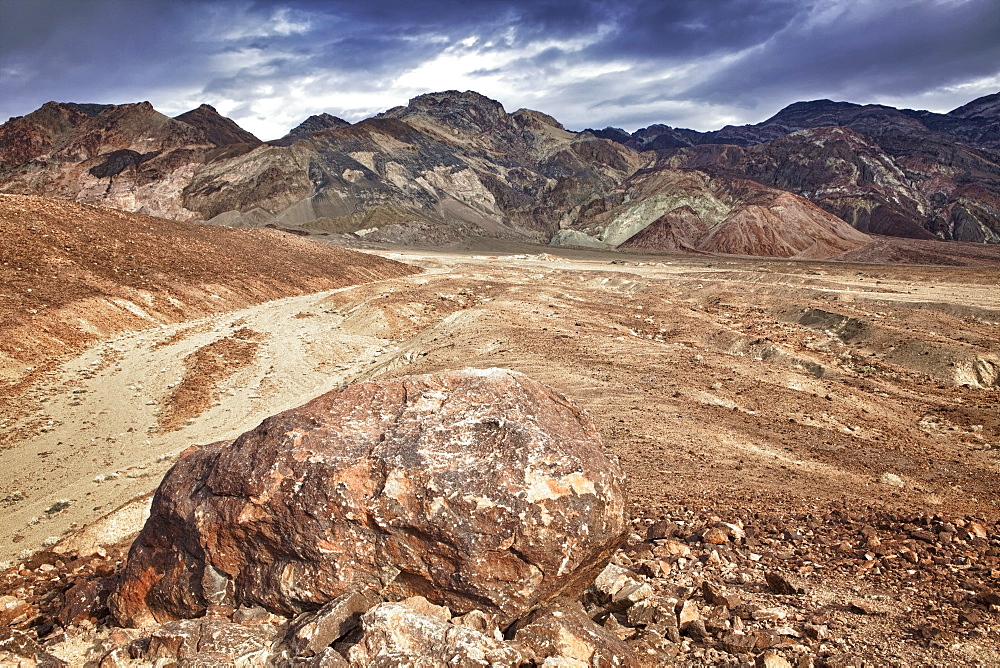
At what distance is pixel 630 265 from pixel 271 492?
55.8 meters

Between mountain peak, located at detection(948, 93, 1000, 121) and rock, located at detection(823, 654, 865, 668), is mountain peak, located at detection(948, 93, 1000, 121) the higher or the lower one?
the higher one

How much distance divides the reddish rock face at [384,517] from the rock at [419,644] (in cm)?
40

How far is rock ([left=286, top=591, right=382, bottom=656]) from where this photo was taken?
3855mm

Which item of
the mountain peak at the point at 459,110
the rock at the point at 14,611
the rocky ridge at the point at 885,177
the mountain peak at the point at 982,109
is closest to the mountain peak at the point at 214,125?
the mountain peak at the point at 459,110

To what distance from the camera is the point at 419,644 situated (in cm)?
376

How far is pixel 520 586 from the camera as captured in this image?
14.1 feet

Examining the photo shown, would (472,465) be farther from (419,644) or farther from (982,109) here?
(982,109)

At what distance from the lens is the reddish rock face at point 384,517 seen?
4.27m

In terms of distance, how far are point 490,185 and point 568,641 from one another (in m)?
130

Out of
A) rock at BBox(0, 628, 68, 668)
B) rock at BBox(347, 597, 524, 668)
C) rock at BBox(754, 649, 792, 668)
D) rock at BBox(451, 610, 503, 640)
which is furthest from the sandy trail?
rock at BBox(0, 628, 68, 668)

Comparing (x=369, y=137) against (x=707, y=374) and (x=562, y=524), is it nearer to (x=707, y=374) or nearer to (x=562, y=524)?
(x=707, y=374)

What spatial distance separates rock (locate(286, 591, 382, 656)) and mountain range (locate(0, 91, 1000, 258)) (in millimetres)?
80994

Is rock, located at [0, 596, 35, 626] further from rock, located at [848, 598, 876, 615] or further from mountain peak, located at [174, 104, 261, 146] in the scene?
mountain peak, located at [174, 104, 261, 146]

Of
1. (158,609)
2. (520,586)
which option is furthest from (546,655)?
(158,609)
